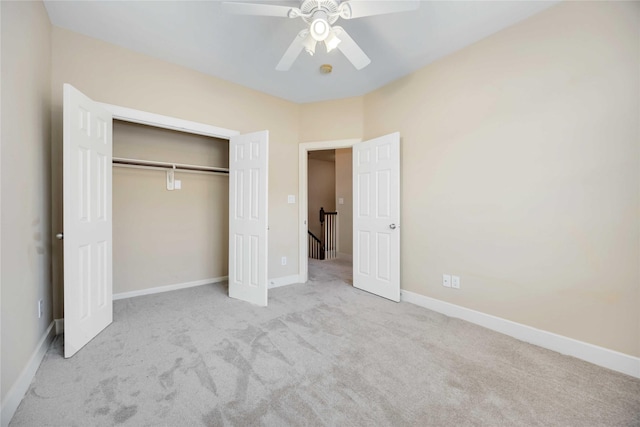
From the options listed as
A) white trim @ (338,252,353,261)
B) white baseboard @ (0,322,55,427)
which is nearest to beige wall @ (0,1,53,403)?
white baseboard @ (0,322,55,427)

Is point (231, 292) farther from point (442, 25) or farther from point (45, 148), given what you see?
point (442, 25)

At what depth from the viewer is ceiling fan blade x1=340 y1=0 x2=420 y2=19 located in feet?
5.12

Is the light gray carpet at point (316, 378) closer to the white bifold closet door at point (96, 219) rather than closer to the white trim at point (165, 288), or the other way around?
the white bifold closet door at point (96, 219)

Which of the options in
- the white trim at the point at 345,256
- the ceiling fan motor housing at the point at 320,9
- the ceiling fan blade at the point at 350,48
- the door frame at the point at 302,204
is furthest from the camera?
the white trim at the point at 345,256

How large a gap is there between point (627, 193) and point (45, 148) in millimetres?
4391

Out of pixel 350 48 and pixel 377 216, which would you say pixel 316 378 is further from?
pixel 350 48

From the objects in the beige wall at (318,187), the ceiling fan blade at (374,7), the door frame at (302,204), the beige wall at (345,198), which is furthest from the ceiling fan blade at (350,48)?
the beige wall at (318,187)

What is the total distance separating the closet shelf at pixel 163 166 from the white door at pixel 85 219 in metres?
0.63

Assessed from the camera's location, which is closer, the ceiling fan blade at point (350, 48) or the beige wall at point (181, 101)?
the ceiling fan blade at point (350, 48)

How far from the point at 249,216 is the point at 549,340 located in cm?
306

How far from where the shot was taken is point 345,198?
6117 mm

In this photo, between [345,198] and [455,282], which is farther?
[345,198]

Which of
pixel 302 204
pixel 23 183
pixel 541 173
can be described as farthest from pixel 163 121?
pixel 541 173

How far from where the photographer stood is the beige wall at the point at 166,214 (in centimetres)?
312
